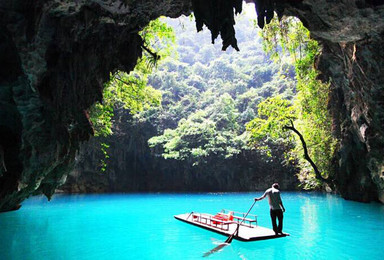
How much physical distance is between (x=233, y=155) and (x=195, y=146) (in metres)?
4.25

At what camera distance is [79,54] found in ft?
28.2

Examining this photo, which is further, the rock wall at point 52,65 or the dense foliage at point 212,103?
the dense foliage at point 212,103

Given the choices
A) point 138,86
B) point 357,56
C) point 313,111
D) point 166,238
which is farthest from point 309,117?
point 166,238

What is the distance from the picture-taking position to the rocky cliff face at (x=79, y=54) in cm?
659

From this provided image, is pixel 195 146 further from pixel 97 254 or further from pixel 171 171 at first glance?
pixel 97 254

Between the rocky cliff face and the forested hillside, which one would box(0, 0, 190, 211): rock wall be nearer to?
the rocky cliff face

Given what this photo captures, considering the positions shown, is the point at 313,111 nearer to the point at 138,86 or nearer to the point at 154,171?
the point at 138,86

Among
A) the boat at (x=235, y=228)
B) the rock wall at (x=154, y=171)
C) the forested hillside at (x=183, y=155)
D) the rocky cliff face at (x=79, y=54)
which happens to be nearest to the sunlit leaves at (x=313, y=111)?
the rocky cliff face at (x=79, y=54)

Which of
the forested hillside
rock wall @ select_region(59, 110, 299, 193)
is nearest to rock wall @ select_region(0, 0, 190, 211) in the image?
the forested hillside

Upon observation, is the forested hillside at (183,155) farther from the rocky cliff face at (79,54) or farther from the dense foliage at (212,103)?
the rocky cliff face at (79,54)

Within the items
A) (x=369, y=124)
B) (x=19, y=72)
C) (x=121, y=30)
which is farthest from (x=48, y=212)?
(x=369, y=124)

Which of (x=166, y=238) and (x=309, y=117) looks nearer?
(x=166, y=238)

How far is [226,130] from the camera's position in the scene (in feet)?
114

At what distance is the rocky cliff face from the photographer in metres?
6.59
